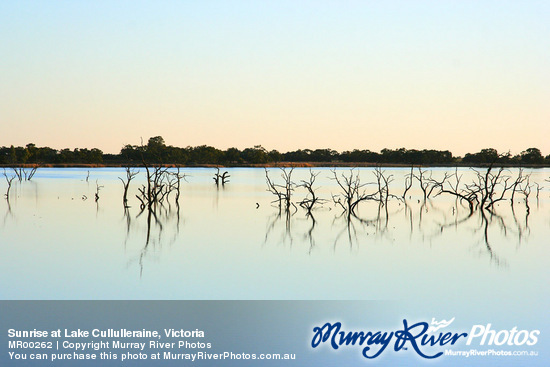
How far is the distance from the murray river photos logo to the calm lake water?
1.93m

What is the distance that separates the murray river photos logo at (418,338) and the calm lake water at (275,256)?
1931 millimetres

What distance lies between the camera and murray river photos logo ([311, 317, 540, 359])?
10492mm

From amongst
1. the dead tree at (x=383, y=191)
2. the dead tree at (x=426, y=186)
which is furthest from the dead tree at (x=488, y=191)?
the dead tree at (x=383, y=191)

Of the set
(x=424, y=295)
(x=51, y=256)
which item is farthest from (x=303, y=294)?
(x=51, y=256)

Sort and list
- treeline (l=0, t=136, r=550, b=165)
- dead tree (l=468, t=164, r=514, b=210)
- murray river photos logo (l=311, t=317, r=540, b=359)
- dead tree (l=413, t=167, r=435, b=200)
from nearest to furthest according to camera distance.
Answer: murray river photos logo (l=311, t=317, r=540, b=359), dead tree (l=468, t=164, r=514, b=210), dead tree (l=413, t=167, r=435, b=200), treeline (l=0, t=136, r=550, b=165)

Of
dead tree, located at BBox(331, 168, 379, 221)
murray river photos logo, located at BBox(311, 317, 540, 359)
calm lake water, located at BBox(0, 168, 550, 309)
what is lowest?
murray river photos logo, located at BBox(311, 317, 540, 359)

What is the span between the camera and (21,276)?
15.5 meters

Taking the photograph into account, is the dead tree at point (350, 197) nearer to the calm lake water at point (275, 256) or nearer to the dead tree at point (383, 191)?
the dead tree at point (383, 191)

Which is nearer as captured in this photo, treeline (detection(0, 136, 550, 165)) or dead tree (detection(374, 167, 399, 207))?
dead tree (detection(374, 167, 399, 207))

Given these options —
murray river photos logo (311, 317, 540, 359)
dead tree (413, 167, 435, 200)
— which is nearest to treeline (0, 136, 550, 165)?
dead tree (413, 167, 435, 200)

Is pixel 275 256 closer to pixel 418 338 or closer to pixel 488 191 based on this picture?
pixel 418 338

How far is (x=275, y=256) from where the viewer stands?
62.8 feet

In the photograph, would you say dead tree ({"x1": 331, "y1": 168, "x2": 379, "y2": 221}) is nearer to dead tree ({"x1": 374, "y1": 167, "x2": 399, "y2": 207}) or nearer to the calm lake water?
dead tree ({"x1": 374, "y1": 167, "x2": 399, "y2": 207})

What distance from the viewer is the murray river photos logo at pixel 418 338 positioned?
1049cm
